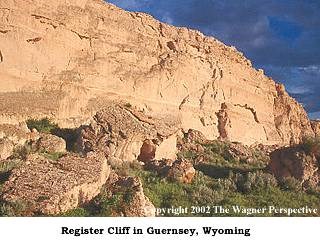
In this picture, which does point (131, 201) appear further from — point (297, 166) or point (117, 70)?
point (117, 70)

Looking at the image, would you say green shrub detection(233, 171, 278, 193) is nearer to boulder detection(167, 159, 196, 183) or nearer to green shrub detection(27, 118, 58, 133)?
boulder detection(167, 159, 196, 183)

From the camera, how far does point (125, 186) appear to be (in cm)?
1200

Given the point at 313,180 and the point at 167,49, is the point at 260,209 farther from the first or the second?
the point at 167,49

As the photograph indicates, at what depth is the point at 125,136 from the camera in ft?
58.9

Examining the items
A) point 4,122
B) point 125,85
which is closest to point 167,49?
point 125,85

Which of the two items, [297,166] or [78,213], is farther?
[297,166]

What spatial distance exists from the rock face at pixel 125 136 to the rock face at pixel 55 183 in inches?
177

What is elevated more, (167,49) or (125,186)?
(167,49)

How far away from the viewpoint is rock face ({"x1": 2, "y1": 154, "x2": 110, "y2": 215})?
10938 millimetres

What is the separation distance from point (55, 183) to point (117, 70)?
505 inches

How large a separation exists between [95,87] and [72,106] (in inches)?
59.3

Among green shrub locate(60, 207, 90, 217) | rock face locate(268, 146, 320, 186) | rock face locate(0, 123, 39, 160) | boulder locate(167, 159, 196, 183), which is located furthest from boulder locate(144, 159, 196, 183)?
rock face locate(0, 123, 39, 160)

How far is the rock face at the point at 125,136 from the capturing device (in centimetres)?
1766

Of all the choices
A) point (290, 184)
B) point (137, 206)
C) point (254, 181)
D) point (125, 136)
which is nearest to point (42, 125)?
point (125, 136)
